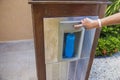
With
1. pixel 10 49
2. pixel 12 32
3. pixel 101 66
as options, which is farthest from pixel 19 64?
pixel 101 66

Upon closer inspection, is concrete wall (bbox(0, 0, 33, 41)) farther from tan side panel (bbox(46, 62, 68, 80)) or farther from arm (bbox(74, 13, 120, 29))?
arm (bbox(74, 13, 120, 29))

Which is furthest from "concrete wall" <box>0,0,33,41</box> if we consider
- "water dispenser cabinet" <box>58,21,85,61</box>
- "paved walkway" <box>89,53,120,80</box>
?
"water dispenser cabinet" <box>58,21,85,61</box>

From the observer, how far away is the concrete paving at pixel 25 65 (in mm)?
1719

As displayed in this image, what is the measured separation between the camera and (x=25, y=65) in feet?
6.20

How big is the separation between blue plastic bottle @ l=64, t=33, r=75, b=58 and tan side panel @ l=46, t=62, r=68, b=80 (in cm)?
13

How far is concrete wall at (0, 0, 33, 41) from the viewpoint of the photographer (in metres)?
2.17

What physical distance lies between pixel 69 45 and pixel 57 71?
317mm

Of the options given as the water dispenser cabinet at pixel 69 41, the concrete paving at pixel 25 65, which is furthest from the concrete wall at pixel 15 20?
the water dispenser cabinet at pixel 69 41

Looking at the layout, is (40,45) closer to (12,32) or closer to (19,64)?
(19,64)

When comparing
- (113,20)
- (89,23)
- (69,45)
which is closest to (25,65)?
(69,45)

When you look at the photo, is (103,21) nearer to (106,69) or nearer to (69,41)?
(69,41)

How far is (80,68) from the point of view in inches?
56.5

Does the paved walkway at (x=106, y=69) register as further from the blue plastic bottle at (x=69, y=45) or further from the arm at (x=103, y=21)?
the arm at (x=103, y=21)

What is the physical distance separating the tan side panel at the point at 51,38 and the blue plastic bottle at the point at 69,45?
83 mm
